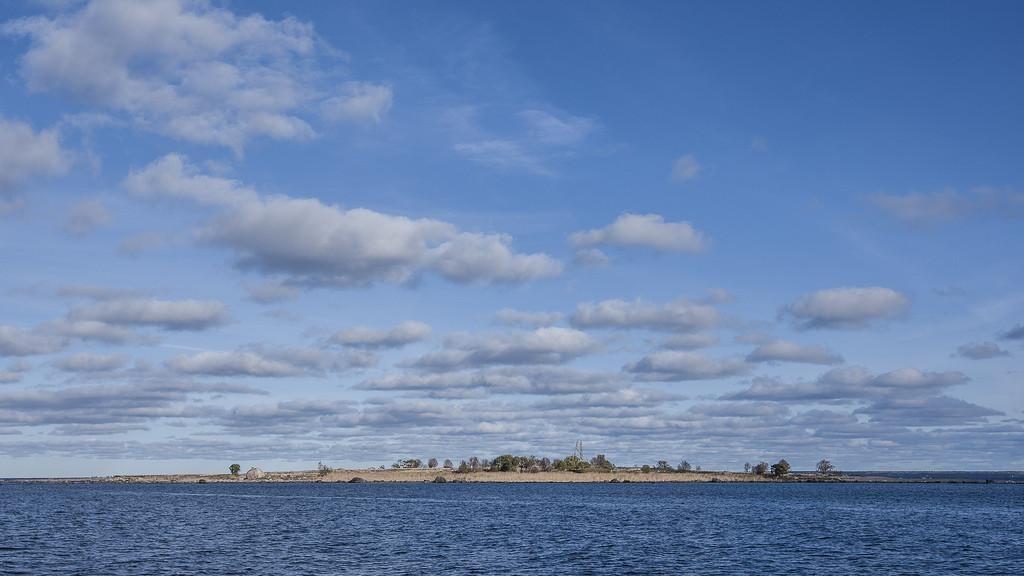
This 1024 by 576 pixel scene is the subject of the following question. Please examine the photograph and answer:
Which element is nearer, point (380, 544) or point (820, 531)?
point (380, 544)

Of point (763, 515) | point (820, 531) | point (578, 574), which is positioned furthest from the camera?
point (763, 515)

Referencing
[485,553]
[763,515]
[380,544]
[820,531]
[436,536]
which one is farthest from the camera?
[763,515]

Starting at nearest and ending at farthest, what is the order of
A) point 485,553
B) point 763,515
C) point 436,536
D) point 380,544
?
point 485,553, point 380,544, point 436,536, point 763,515

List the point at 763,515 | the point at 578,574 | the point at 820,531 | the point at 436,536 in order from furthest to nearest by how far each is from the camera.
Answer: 1. the point at 763,515
2. the point at 820,531
3. the point at 436,536
4. the point at 578,574

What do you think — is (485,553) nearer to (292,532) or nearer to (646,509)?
(292,532)

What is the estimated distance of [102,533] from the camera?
3821 inches

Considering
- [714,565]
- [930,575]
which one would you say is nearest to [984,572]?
[930,575]

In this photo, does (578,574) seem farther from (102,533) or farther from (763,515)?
(763,515)

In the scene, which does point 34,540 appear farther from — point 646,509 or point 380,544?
point 646,509

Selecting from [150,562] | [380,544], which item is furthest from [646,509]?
[150,562]

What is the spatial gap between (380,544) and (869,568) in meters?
42.9

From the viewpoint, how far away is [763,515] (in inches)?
5463

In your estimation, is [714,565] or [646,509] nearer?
[714,565]

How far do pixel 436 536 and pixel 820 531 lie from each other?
4591 cm
